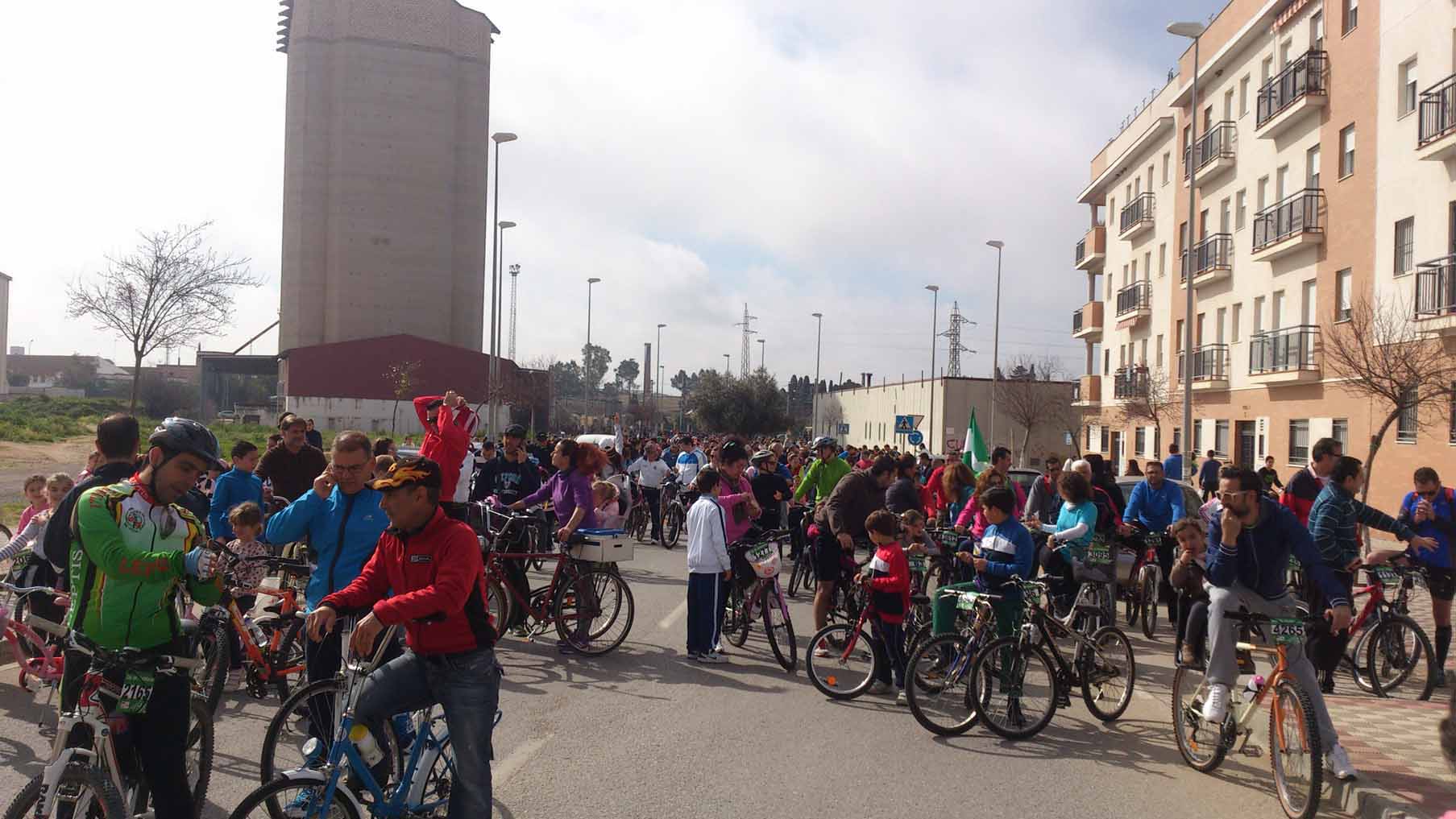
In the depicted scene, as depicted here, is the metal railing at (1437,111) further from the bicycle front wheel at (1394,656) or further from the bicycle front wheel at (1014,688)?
the bicycle front wheel at (1014,688)

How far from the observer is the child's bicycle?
4082mm

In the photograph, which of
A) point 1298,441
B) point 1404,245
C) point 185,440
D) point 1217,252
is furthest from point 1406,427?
point 185,440

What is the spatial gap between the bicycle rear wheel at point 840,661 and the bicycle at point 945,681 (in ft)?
3.69

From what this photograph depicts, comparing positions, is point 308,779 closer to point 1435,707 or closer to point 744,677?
point 744,677

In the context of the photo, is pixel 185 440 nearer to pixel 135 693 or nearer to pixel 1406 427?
pixel 135 693

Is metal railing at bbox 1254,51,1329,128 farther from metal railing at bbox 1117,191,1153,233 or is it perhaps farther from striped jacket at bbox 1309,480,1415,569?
striped jacket at bbox 1309,480,1415,569

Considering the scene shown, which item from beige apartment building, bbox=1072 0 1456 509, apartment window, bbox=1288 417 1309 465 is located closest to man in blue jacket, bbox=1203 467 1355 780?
beige apartment building, bbox=1072 0 1456 509

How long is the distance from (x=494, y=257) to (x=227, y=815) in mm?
35714

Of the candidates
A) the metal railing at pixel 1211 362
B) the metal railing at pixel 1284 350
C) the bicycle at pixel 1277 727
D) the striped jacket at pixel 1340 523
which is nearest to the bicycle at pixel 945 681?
the bicycle at pixel 1277 727

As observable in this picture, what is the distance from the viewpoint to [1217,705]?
658 centimetres

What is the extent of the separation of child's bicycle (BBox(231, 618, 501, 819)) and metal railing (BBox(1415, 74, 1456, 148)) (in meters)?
23.0

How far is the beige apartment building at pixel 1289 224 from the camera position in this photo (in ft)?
75.7

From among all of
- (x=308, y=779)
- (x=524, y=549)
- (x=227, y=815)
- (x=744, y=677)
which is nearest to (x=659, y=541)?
(x=524, y=549)

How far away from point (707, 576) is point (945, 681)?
2.82m
